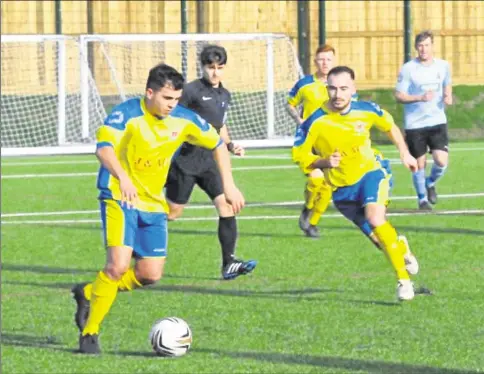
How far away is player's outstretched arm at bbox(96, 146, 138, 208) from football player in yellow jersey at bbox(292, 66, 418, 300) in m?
2.25

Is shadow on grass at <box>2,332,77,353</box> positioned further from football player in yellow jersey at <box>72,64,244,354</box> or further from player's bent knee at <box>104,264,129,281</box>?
player's bent knee at <box>104,264,129,281</box>

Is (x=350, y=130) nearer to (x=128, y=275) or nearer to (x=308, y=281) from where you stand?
(x=308, y=281)

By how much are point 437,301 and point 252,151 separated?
16878 mm

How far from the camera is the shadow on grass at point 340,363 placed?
8.13 metres

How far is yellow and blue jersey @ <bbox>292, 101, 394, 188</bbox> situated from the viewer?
36.7 feet

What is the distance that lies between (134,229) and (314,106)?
6839 mm

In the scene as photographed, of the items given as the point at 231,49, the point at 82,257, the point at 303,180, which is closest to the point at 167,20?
the point at 231,49

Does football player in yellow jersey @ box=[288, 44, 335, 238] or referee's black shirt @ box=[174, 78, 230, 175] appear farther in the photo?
football player in yellow jersey @ box=[288, 44, 335, 238]

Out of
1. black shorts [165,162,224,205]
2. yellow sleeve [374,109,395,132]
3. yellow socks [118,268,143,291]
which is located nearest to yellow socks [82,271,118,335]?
yellow socks [118,268,143,291]

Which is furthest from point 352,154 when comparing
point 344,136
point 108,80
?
point 108,80

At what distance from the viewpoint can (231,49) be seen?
90.2ft

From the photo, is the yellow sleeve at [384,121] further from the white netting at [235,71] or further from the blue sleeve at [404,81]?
the white netting at [235,71]

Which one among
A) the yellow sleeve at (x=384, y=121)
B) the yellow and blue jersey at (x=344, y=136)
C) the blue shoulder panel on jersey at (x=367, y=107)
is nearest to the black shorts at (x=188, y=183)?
the yellow and blue jersey at (x=344, y=136)

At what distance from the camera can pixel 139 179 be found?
30.0 ft
